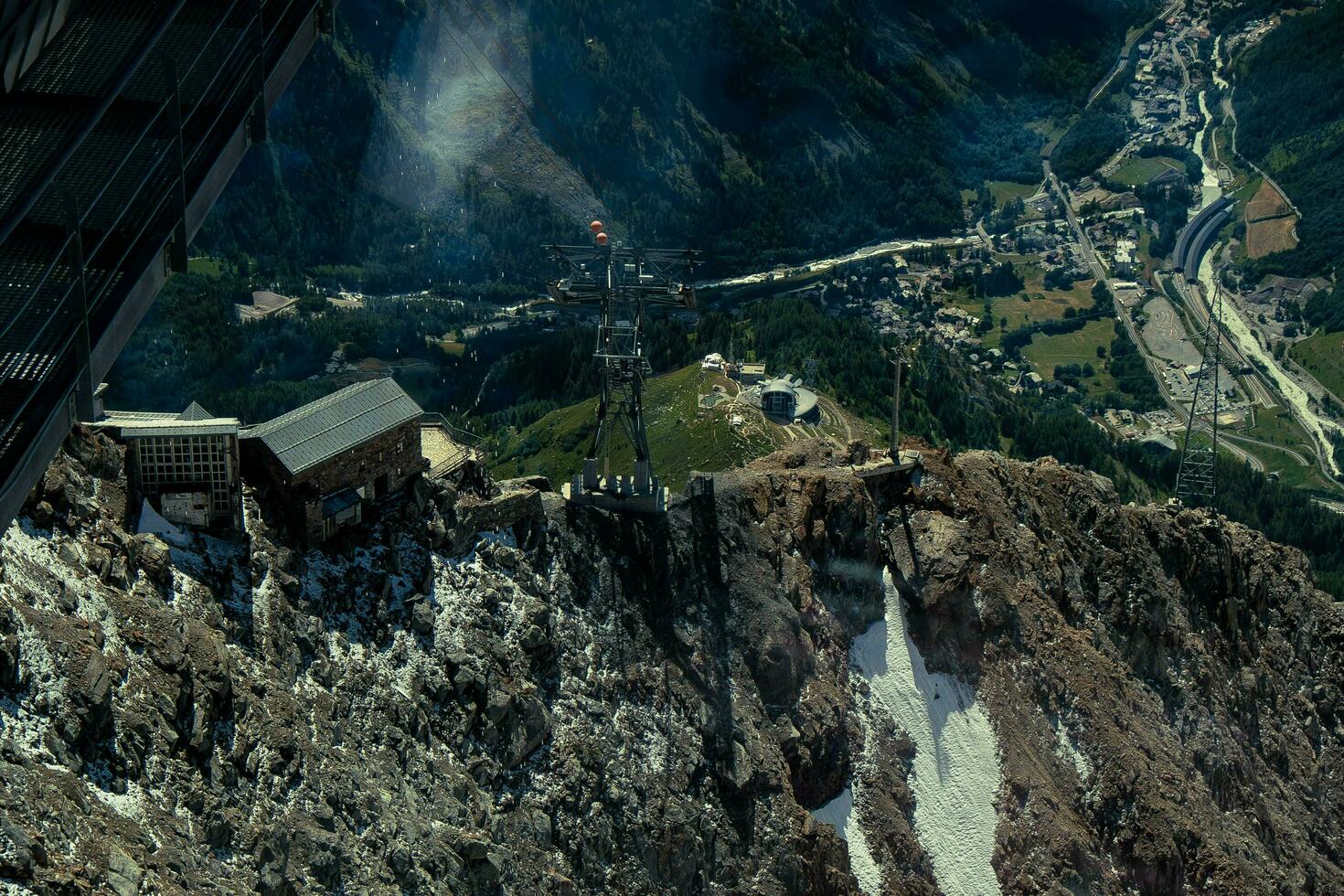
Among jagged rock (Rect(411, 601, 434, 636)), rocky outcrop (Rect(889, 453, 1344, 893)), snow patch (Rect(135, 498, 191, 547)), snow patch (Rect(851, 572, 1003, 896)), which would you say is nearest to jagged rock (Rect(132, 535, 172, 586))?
snow patch (Rect(135, 498, 191, 547))

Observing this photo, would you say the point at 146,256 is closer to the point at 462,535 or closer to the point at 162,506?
the point at 162,506

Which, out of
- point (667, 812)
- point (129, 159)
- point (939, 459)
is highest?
point (939, 459)

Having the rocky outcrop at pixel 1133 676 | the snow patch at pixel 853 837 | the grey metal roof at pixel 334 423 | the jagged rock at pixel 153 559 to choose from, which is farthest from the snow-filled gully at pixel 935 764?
the jagged rock at pixel 153 559

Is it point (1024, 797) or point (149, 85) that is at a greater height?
point (149, 85)

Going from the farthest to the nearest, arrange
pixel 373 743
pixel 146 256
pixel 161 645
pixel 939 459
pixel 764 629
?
1. pixel 939 459
2. pixel 764 629
3. pixel 373 743
4. pixel 161 645
5. pixel 146 256

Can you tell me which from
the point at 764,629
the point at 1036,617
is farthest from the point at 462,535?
the point at 1036,617

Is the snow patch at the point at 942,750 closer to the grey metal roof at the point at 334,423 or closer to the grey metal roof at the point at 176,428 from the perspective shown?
the grey metal roof at the point at 334,423

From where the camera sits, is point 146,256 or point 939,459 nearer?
point 146,256
